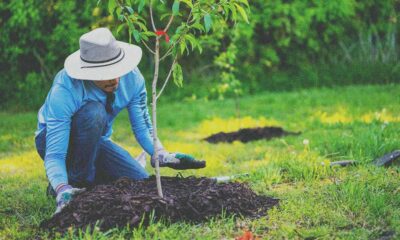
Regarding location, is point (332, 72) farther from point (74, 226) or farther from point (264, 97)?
point (74, 226)

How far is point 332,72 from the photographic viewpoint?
9273 mm

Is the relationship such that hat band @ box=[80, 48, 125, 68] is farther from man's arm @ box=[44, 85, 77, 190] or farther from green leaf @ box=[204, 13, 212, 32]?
green leaf @ box=[204, 13, 212, 32]

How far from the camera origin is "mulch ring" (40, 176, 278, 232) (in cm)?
321

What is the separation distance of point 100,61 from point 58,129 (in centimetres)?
46

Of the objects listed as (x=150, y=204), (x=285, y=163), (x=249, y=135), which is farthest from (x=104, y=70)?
(x=249, y=135)

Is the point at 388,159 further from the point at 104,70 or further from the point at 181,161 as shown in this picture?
the point at 104,70

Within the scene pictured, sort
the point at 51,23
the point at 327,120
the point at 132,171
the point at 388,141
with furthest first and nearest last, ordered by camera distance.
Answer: the point at 51,23, the point at 327,120, the point at 388,141, the point at 132,171

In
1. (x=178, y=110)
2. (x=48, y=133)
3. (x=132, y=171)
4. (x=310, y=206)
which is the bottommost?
(x=178, y=110)

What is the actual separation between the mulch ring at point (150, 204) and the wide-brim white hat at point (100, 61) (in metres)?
0.67

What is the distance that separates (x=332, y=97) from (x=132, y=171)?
4.46 m

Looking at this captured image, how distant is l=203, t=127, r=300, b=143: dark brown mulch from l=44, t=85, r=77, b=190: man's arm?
2802 millimetres

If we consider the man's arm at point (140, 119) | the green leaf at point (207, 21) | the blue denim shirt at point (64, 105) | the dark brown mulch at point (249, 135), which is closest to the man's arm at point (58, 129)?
the blue denim shirt at point (64, 105)

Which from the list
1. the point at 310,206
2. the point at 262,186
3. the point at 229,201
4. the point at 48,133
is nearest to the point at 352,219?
the point at 310,206

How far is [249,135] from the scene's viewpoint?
20.3 feet
